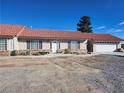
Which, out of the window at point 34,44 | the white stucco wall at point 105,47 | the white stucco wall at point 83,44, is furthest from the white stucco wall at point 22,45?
the white stucco wall at point 105,47

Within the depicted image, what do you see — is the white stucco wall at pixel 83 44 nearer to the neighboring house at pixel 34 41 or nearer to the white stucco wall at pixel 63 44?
the neighboring house at pixel 34 41

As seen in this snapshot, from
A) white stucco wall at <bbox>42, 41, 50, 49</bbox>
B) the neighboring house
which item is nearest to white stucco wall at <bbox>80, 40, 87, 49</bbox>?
the neighboring house

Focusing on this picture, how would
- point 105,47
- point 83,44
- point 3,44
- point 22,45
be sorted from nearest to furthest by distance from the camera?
1. point 3,44
2. point 22,45
3. point 83,44
4. point 105,47

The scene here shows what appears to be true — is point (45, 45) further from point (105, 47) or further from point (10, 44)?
point (105, 47)

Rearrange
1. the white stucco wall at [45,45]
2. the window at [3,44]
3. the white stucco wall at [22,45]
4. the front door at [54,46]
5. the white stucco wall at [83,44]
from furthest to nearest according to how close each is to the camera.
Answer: the white stucco wall at [83,44], the front door at [54,46], the white stucco wall at [45,45], the white stucco wall at [22,45], the window at [3,44]

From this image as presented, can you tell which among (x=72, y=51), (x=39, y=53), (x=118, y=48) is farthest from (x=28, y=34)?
(x=118, y=48)

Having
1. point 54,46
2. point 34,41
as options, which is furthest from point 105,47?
point 34,41

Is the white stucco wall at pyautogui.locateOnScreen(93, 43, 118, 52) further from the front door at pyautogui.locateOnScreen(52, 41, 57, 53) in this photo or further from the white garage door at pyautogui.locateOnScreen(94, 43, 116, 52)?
the front door at pyautogui.locateOnScreen(52, 41, 57, 53)

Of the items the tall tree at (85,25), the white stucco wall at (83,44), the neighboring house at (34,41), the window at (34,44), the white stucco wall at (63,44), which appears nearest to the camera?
the neighboring house at (34,41)

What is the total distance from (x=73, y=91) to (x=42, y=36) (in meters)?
18.5

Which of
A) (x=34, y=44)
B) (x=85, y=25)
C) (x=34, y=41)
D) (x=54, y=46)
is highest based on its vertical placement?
(x=85, y=25)

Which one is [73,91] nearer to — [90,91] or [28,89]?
[90,91]

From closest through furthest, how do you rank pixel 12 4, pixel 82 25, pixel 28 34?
pixel 12 4, pixel 28 34, pixel 82 25

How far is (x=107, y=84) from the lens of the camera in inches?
249
